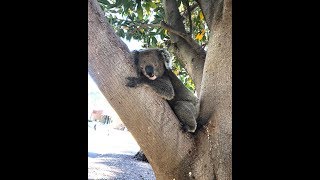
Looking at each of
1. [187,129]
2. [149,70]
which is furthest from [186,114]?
[149,70]

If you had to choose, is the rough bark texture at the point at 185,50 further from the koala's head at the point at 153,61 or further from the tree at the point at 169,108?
the tree at the point at 169,108

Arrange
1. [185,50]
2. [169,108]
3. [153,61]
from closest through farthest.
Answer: [169,108] → [153,61] → [185,50]

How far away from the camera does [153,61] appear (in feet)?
9.36

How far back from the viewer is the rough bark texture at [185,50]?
10.6 ft

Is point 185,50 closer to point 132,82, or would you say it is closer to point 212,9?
point 212,9

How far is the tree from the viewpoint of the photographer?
1994 millimetres

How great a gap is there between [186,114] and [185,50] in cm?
109

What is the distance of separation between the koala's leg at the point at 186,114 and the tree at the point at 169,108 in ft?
0.18

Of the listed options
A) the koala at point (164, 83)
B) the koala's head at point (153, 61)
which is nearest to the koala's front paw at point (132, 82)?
the koala at point (164, 83)

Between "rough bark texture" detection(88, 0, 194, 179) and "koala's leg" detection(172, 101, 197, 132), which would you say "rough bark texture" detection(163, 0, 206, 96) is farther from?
"rough bark texture" detection(88, 0, 194, 179)

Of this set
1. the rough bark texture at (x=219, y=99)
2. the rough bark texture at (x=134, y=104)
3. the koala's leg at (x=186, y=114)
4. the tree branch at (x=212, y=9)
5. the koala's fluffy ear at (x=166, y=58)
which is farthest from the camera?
the koala's fluffy ear at (x=166, y=58)

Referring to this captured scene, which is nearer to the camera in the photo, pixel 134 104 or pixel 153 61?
pixel 134 104
